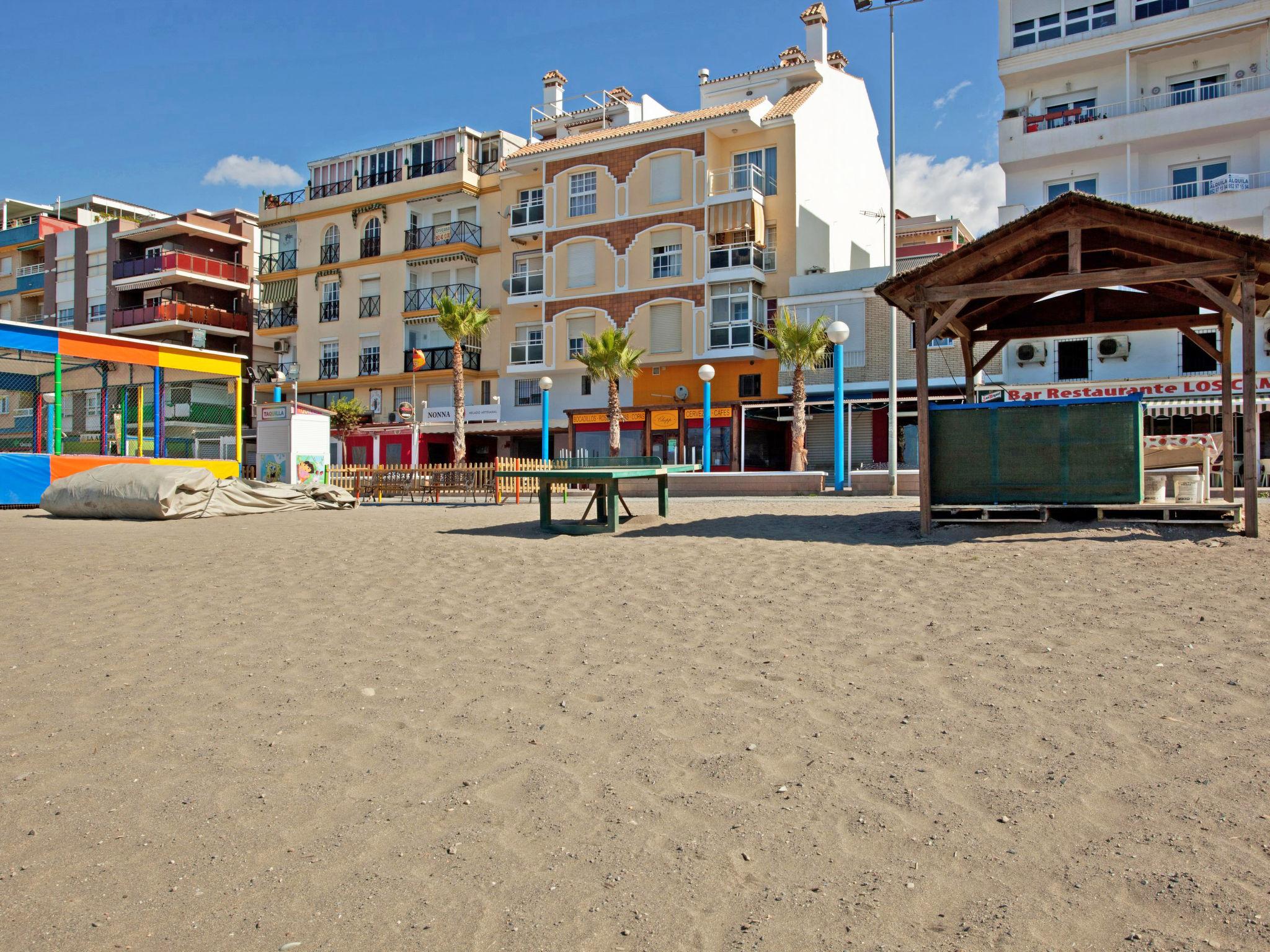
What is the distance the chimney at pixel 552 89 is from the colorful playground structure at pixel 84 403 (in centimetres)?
2708

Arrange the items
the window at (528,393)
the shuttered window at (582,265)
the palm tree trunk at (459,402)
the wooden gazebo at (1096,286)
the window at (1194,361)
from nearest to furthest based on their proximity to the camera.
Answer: the wooden gazebo at (1096,286) → the window at (1194,361) → the palm tree trunk at (459,402) → the shuttered window at (582,265) → the window at (528,393)

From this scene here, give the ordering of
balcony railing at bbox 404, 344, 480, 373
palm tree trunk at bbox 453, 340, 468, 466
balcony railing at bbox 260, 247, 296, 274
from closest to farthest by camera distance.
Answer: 1. palm tree trunk at bbox 453, 340, 468, 466
2. balcony railing at bbox 404, 344, 480, 373
3. balcony railing at bbox 260, 247, 296, 274

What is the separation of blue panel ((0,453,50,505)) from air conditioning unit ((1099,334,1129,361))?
3096 centimetres

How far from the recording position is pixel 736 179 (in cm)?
3888

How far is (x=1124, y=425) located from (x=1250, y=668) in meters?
5.95

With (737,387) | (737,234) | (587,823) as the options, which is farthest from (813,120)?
(587,823)

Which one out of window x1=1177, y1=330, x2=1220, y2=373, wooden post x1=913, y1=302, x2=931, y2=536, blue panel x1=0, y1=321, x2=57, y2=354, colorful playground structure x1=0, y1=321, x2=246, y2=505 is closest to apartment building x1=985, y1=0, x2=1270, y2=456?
window x1=1177, y1=330, x2=1220, y2=373

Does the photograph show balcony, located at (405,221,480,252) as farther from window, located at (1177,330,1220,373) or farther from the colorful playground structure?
window, located at (1177,330,1220,373)

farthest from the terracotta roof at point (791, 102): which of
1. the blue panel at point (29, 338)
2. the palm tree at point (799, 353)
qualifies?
the blue panel at point (29, 338)

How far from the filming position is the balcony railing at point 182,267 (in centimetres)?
5019

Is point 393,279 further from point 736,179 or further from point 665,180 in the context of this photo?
point 736,179

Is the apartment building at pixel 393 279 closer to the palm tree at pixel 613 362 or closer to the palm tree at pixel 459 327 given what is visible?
the palm tree at pixel 459 327

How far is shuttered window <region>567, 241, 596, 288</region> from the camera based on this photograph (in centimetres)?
4188

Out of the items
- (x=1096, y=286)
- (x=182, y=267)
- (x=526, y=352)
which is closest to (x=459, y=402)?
(x=526, y=352)
